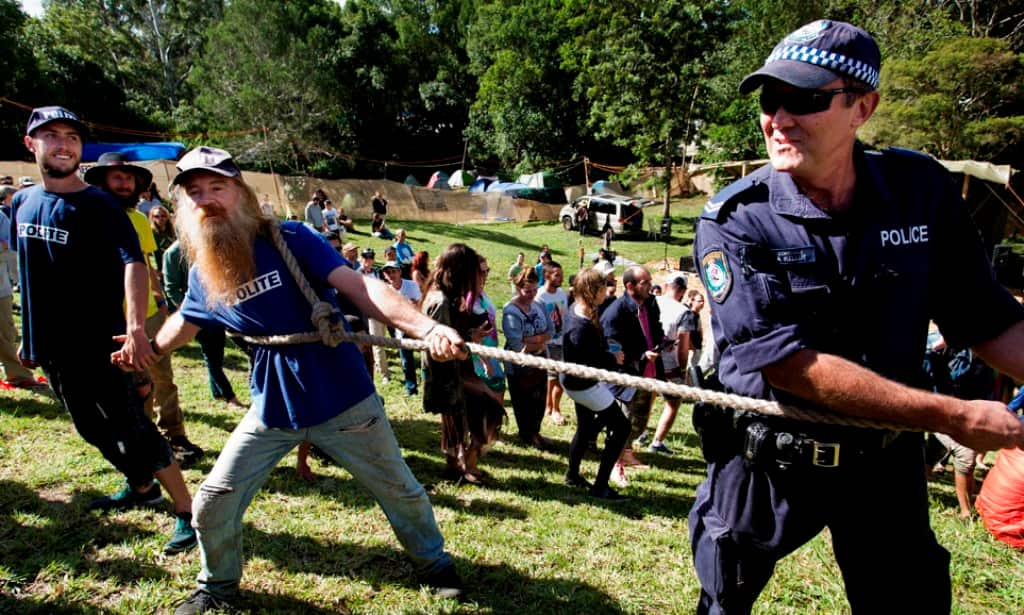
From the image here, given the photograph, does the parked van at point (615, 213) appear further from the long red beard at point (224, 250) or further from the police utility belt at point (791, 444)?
the police utility belt at point (791, 444)

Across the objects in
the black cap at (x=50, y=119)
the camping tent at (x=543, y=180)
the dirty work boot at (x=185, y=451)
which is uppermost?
the camping tent at (x=543, y=180)

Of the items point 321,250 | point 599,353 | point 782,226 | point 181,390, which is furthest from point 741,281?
point 181,390

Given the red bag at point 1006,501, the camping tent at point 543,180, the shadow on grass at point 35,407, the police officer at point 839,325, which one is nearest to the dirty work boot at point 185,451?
the shadow on grass at point 35,407

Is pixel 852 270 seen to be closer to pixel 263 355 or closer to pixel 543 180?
pixel 263 355

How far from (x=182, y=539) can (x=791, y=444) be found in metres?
3.19

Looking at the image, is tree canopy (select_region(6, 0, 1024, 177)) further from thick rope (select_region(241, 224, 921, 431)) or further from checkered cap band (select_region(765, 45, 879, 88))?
thick rope (select_region(241, 224, 921, 431))

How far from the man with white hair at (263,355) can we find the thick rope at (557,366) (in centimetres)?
5

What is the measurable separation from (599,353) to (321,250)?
277 centimetres

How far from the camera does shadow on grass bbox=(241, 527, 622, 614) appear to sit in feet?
10.0

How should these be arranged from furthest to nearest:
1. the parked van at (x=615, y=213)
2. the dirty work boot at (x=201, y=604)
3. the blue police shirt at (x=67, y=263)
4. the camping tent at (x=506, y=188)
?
the camping tent at (x=506, y=188) < the parked van at (x=615, y=213) < the blue police shirt at (x=67, y=263) < the dirty work boot at (x=201, y=604)

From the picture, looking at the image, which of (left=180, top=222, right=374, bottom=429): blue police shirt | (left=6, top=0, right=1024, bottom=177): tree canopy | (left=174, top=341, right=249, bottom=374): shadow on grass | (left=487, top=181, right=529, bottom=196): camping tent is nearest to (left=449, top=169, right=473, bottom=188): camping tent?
(left=487, top=181, right=529, bottom=196): camping tent

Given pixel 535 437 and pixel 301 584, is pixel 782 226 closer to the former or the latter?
pixel 301 584

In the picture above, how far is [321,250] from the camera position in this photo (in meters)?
2.72

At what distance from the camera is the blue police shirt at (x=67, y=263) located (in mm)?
3209
